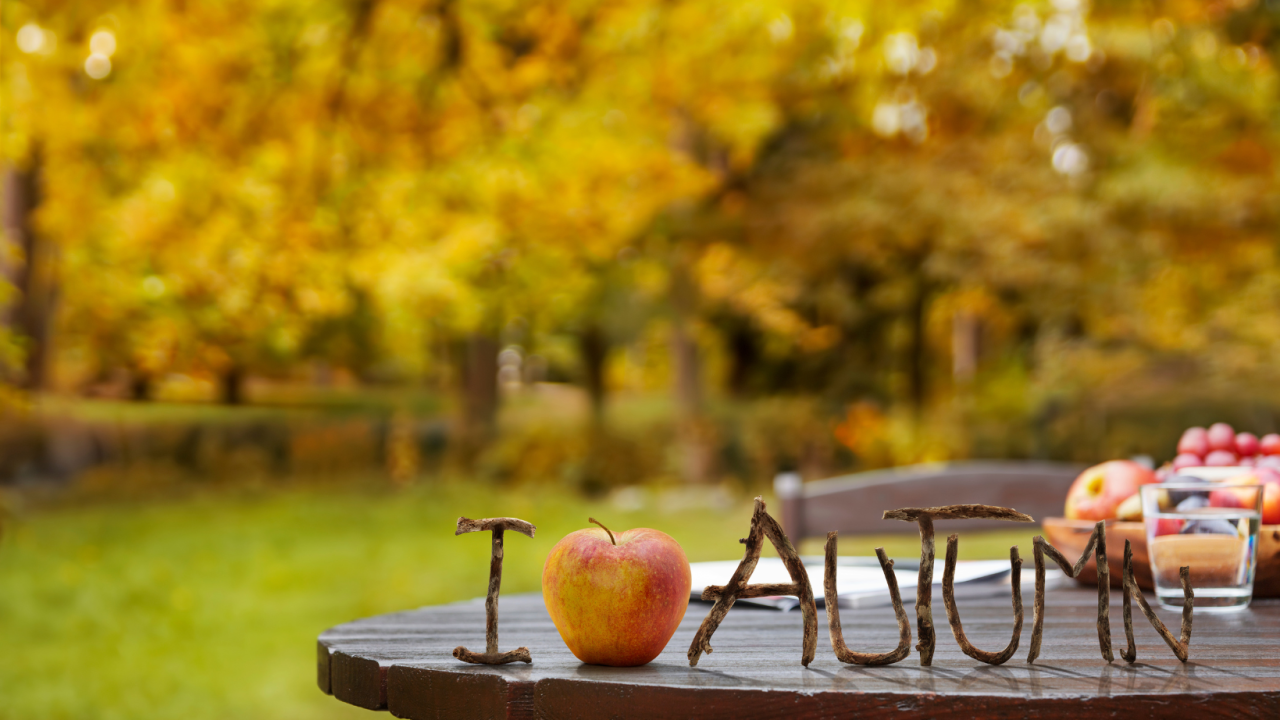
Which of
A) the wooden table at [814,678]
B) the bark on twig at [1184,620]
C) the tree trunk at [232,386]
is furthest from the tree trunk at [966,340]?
the bark on twig at [1184,620]

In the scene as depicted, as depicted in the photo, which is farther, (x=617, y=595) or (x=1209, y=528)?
(x=1209, y=528)

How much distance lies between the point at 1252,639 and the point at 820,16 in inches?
209

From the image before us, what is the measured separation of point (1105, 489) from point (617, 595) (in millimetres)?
785

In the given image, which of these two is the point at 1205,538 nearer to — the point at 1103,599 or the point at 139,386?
the point at 1103,599

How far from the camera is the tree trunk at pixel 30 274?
728 centimetres

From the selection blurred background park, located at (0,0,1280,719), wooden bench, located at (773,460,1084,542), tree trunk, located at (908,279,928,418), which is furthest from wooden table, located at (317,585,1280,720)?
tree trunk, located at (908,279,928,418)

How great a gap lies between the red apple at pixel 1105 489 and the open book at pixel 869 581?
109mm

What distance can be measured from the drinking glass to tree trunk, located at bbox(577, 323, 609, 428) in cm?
831

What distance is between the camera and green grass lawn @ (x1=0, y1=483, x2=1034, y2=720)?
3.99 m

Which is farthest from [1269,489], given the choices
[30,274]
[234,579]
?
[30,274]

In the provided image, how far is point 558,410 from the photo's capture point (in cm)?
935

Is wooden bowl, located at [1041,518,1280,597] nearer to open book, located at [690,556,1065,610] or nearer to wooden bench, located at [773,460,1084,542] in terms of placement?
open book, located at [690,556,1065,610]

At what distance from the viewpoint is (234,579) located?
18.6 feet

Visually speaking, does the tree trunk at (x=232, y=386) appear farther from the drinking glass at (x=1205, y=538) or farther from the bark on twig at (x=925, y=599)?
the bark on twig at (x=925, y=599)
